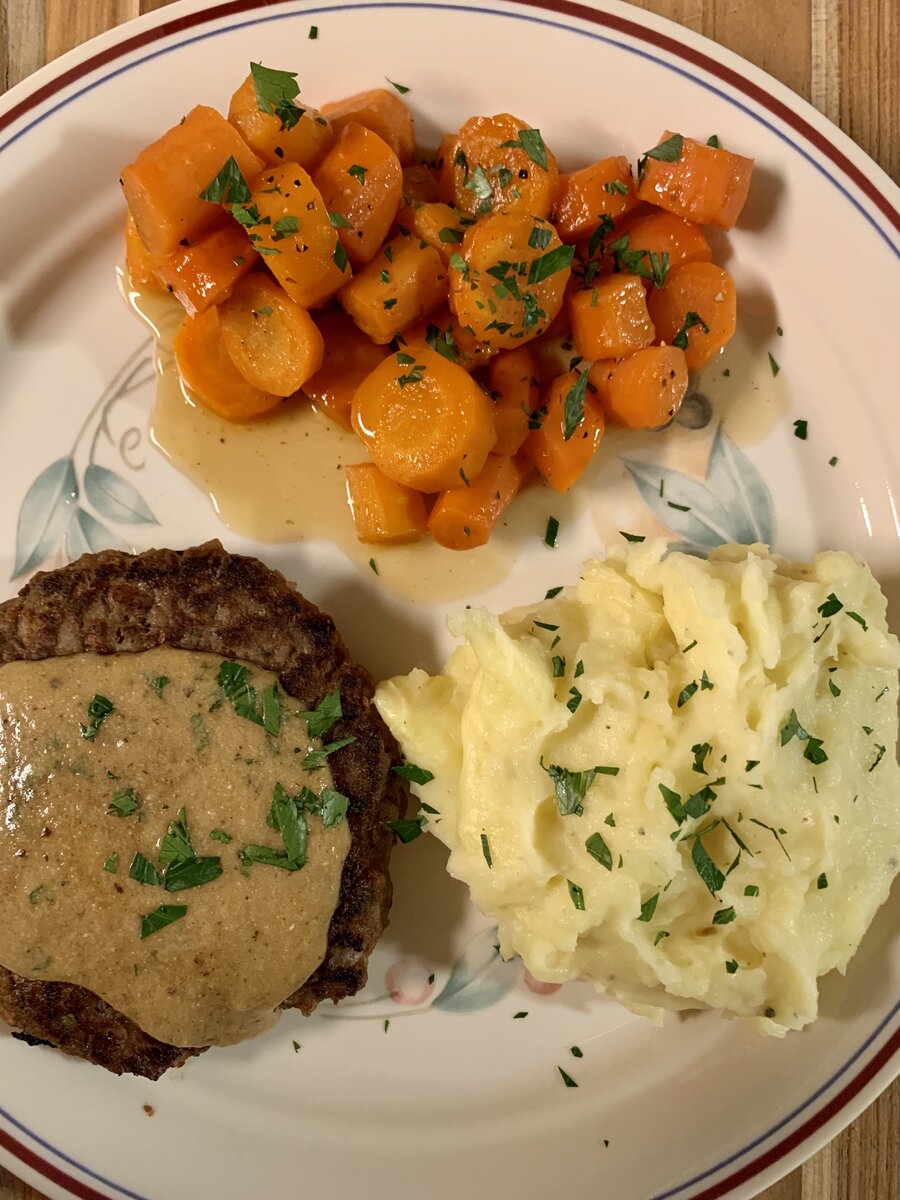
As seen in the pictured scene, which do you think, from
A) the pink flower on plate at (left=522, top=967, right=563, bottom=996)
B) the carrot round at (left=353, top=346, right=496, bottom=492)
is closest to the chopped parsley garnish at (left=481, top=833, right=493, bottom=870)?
the pink flower on plate at (left=522, top=967, right=563, bottom=996)

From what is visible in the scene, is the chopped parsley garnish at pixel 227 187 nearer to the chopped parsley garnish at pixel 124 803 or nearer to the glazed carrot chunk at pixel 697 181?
the glazed carrot chunk at pixel 697 181

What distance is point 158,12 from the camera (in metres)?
2.83

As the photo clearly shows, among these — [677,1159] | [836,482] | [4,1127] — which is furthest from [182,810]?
[836,482]

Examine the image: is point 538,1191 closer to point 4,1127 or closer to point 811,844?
point 811,844

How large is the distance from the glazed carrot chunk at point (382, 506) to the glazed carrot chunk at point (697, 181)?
47.3 inches

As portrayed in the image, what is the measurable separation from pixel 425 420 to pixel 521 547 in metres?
0.57

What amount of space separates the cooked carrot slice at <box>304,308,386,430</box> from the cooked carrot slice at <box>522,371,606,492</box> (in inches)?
23.1

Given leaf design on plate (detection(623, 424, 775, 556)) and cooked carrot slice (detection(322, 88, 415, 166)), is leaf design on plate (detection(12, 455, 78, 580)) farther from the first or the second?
leaf design on plate (detection(623, 424, 775, 556))

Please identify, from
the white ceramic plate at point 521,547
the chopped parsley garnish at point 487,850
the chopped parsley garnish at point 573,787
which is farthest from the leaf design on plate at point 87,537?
the chopped parsley garnish at point 573,787

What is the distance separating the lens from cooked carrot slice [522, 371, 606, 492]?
2.74m

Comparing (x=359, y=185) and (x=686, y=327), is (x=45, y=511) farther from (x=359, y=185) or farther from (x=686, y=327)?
(x=686, y=327)

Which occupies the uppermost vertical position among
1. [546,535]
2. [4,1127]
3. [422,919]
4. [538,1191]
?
[546,535]

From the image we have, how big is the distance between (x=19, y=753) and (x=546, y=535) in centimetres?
174

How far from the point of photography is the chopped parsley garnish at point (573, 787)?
7.72ft
